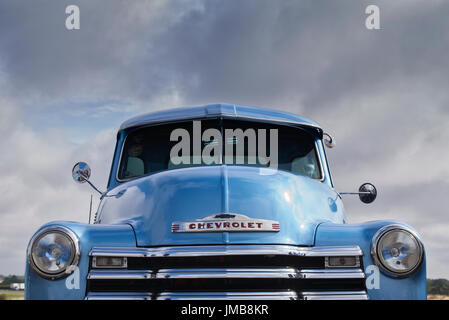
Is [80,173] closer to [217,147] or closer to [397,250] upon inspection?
[217,147]

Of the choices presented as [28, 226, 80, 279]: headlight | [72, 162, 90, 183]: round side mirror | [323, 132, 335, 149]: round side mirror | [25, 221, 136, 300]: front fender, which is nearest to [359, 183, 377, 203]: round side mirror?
[323, 132, 335, 149]: round side mirror

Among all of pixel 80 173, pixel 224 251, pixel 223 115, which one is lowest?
pixel 224 251

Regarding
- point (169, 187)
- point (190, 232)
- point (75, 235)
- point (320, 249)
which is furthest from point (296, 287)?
point (75, 235)

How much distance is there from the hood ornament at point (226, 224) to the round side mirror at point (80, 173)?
8.55ft

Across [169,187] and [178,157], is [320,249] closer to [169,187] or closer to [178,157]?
[169,187]

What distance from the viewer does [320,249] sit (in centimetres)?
423

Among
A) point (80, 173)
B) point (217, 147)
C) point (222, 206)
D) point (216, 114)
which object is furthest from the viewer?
point (80, 173)

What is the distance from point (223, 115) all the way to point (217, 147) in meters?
0.42

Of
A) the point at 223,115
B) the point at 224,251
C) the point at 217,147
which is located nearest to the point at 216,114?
the point at 223,115

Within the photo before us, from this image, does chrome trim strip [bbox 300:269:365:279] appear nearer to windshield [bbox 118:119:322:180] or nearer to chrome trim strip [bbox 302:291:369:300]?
chrome trim strip [bbox 302:291:369:300]

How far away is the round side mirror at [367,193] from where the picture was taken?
701 cm

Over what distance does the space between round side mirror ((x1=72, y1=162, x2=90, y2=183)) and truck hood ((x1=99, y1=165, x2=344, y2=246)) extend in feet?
5.06

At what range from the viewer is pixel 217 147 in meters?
5.66
